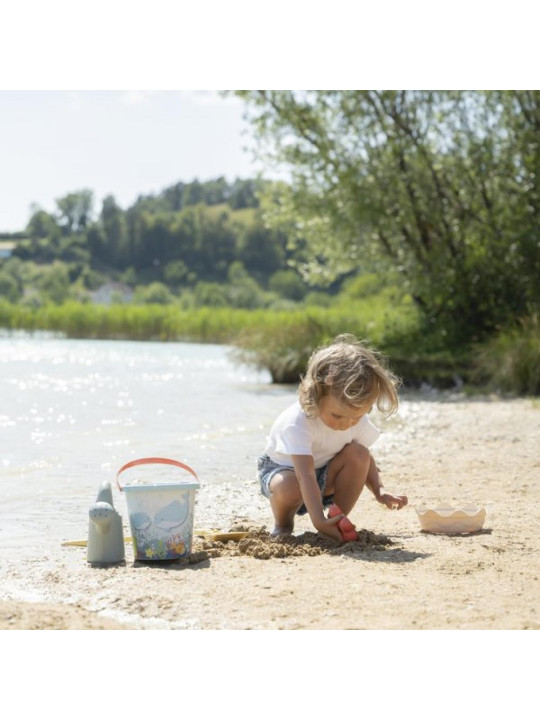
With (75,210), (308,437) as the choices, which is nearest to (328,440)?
(308,437)

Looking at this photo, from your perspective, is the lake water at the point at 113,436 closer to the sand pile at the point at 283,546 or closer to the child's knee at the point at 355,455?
the sand pile at the point at 283,546

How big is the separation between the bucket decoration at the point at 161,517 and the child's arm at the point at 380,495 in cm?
94

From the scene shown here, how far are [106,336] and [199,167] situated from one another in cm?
5949

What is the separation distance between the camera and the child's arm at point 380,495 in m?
4.39

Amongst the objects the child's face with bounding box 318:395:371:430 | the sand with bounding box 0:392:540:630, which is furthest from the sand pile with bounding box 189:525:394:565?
the child's face with bounding box 318:395:371:430

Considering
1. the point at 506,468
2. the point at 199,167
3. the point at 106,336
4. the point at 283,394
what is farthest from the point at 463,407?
the point at 199,167

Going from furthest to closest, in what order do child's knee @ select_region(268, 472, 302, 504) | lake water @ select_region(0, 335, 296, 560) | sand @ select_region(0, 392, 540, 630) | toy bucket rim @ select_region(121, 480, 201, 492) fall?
lake water @ select_region(0, 335, 296, 560)
child's knee @ select_region(268, 472, 302, 504)
toy bucket rim @ select_region(121, 480, 201, 492)
sand @ select_region(0, 392, 540, 630)

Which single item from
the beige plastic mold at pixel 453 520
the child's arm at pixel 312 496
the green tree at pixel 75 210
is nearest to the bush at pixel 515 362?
the beige plastic mold at pixel 453 520

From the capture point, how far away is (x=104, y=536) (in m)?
4.11

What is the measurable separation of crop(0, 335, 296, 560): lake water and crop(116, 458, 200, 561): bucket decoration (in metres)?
0.69

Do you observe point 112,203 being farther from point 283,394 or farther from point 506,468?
point 506,468

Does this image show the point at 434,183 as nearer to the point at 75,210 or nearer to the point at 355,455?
the point at 355,455

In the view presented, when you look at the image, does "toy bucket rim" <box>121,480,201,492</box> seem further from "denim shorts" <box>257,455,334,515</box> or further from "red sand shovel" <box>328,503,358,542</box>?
"red sand shovel" <box>328,503,358,542</box>

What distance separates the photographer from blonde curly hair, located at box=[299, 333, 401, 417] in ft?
13.6
